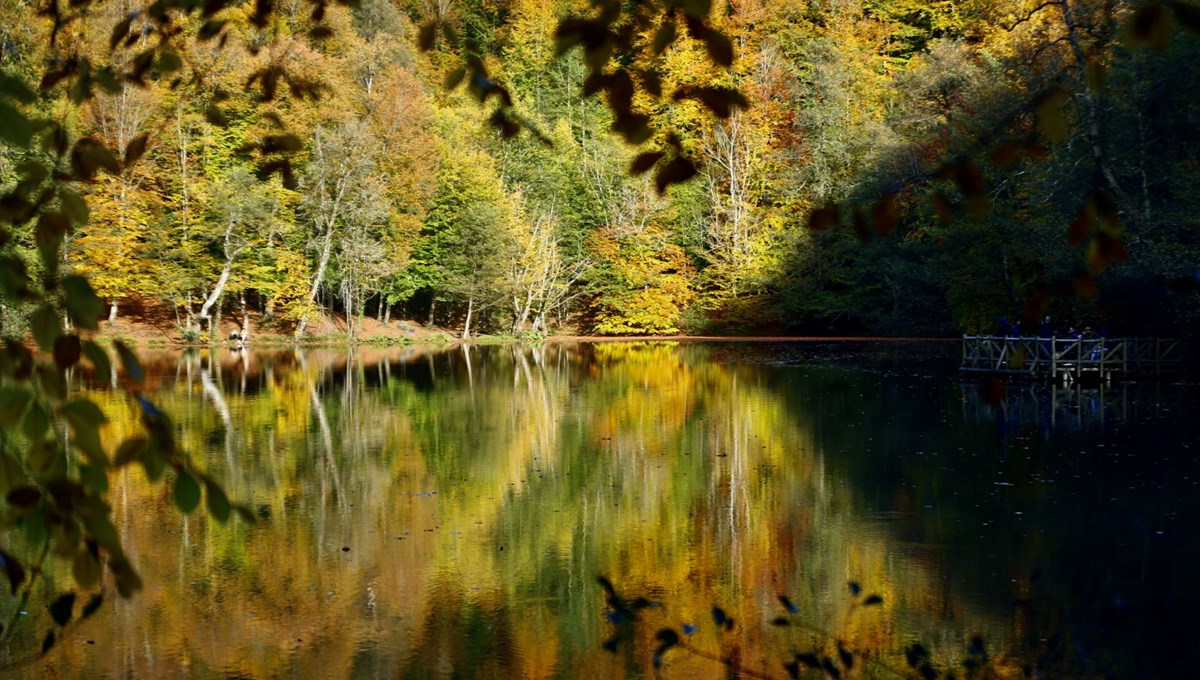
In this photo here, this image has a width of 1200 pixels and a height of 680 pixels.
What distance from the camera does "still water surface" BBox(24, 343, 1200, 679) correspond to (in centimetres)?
696

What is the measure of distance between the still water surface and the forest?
38.1 feet

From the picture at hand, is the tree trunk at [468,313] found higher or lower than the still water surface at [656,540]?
higher

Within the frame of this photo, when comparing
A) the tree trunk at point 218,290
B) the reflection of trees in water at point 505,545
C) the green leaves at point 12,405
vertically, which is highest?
the tree trunk at point 218,290

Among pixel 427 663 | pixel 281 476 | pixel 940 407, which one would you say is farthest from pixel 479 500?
pixel 940 407

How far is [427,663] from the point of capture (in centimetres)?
677

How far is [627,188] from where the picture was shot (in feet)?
172

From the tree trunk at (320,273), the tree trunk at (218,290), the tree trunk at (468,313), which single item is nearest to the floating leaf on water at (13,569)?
the tree trunk at (218,290)

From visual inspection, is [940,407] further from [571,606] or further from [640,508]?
[571,606]

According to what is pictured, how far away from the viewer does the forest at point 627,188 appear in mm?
29219

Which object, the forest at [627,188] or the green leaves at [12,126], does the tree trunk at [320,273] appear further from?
the green leaves at [12,126]

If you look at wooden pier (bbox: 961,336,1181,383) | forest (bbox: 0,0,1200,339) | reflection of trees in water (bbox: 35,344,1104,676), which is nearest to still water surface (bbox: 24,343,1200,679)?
reflection of trees in water (bbox: 35,344,1104,676)

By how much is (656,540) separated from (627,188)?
143 ft

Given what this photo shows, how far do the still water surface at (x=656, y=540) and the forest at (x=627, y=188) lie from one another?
38.1 ft

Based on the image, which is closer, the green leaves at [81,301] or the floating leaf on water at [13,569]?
the green leaves at [81,301]
